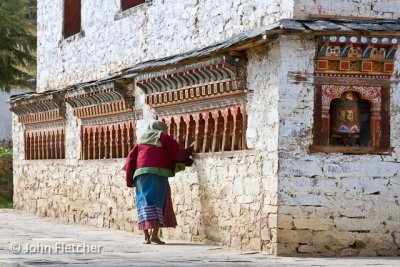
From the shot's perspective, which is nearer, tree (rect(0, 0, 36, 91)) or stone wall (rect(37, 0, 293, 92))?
stone wall (rect(37, 0, 293, 92))

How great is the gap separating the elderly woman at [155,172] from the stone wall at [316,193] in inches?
83.7

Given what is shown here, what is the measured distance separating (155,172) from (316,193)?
2.43 meters

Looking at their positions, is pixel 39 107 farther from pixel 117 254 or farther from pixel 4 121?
pixel 4 121

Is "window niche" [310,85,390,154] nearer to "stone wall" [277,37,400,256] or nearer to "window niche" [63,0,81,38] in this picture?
"stone wall" [277,37,400,256]

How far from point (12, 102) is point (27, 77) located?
32.3 feet

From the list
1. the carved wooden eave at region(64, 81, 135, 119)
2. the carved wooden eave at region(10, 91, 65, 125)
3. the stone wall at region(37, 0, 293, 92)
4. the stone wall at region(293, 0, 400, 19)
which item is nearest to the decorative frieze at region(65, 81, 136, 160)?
the carved wooden eave at region(64, 81, 135, 119)

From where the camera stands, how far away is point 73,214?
18.5 meters

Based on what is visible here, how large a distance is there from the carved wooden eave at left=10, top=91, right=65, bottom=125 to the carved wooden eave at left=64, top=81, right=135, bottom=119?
620mm

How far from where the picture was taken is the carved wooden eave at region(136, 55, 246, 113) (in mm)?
12359

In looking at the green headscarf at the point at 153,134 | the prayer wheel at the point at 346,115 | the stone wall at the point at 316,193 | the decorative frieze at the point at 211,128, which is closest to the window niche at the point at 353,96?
the prayer wheel at the point at 346,115

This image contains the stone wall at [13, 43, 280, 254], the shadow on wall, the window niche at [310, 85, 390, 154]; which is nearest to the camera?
the window niche at [310, 85, 390, 154]

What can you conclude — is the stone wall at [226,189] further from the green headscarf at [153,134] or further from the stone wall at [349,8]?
the green headscarf at [153,134]

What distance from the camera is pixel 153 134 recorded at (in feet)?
43.2

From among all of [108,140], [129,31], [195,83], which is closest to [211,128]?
[195,83]
